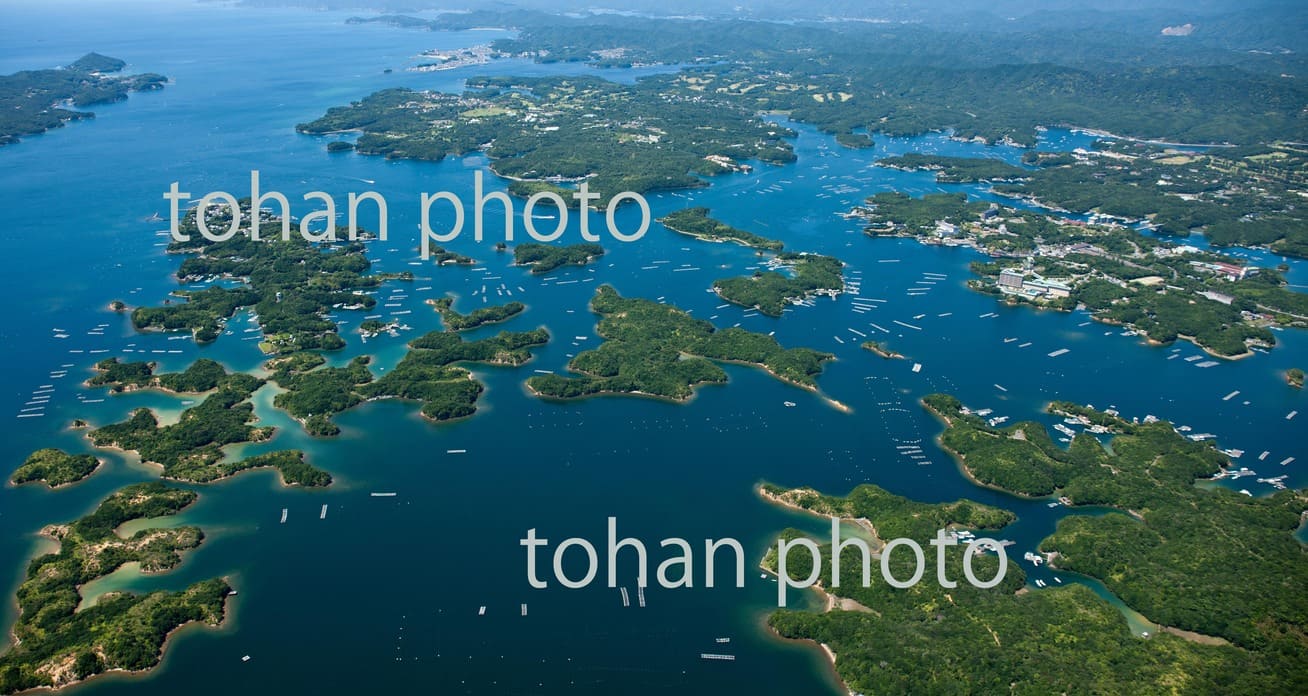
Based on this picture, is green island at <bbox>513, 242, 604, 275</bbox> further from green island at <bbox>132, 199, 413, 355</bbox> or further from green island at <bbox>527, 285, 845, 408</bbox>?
green island at <bbox>527, 285, 845, 408</bbox>

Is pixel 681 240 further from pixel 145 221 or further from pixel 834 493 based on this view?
pixel 145 221

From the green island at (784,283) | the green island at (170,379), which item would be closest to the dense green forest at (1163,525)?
the green island at (784,283)

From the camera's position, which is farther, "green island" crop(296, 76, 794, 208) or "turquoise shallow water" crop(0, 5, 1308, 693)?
"green island" crop(296, 76, 794, 208)

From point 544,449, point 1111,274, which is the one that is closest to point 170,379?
point 544,449

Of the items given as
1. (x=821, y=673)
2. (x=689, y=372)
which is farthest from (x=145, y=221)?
(x=821, y=673)

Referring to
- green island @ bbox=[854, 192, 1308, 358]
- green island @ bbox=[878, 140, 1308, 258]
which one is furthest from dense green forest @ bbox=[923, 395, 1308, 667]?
green island @ bbox=[878, 140, 1308, 258]
